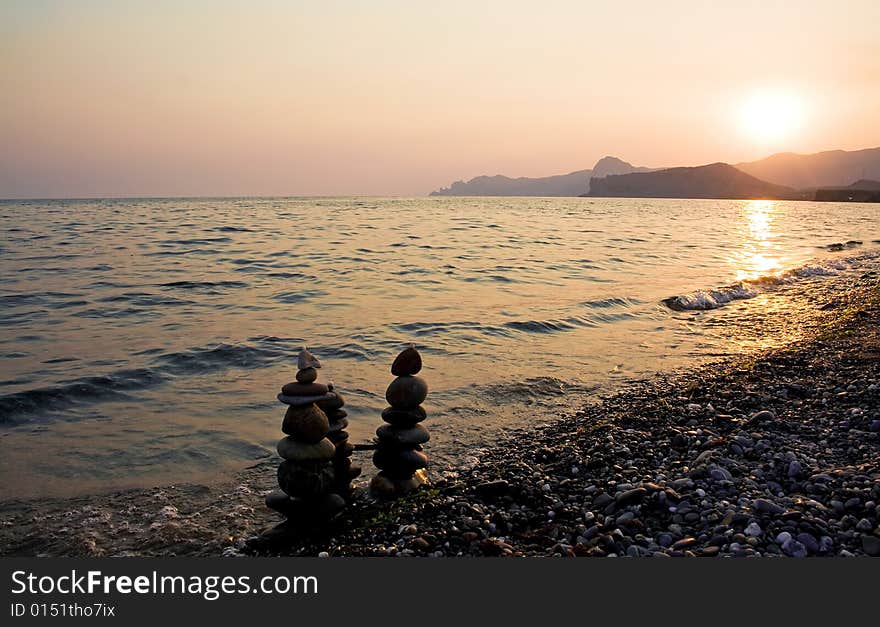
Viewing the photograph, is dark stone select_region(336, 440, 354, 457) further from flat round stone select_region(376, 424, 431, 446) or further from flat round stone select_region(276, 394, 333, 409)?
flat round stone select_region(276, 394, 333, 409)

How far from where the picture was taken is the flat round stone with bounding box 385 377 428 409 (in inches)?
256

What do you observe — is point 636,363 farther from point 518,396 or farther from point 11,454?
point 11,454

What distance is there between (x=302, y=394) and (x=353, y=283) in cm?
1524

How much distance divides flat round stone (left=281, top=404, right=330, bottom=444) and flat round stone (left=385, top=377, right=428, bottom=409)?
104cm

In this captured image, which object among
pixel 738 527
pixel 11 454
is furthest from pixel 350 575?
pixel 11 454

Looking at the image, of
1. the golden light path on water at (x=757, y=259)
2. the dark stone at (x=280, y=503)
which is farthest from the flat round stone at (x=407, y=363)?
the golden light path on water at (x=757, y=259)

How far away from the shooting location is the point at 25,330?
13812mm

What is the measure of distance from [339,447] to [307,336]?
758cm

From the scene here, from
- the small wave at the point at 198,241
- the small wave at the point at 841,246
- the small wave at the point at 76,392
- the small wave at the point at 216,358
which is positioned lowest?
the small wave at the point at 76,392

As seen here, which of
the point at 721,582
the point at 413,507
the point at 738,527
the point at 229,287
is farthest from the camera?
the point at 229,287

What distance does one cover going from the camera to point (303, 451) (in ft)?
18.5

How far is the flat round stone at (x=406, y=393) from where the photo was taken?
6.50 metres

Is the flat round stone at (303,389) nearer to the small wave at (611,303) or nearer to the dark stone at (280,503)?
the dark stone at (280,503)

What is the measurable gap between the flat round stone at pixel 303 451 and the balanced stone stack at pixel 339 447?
397 mm
